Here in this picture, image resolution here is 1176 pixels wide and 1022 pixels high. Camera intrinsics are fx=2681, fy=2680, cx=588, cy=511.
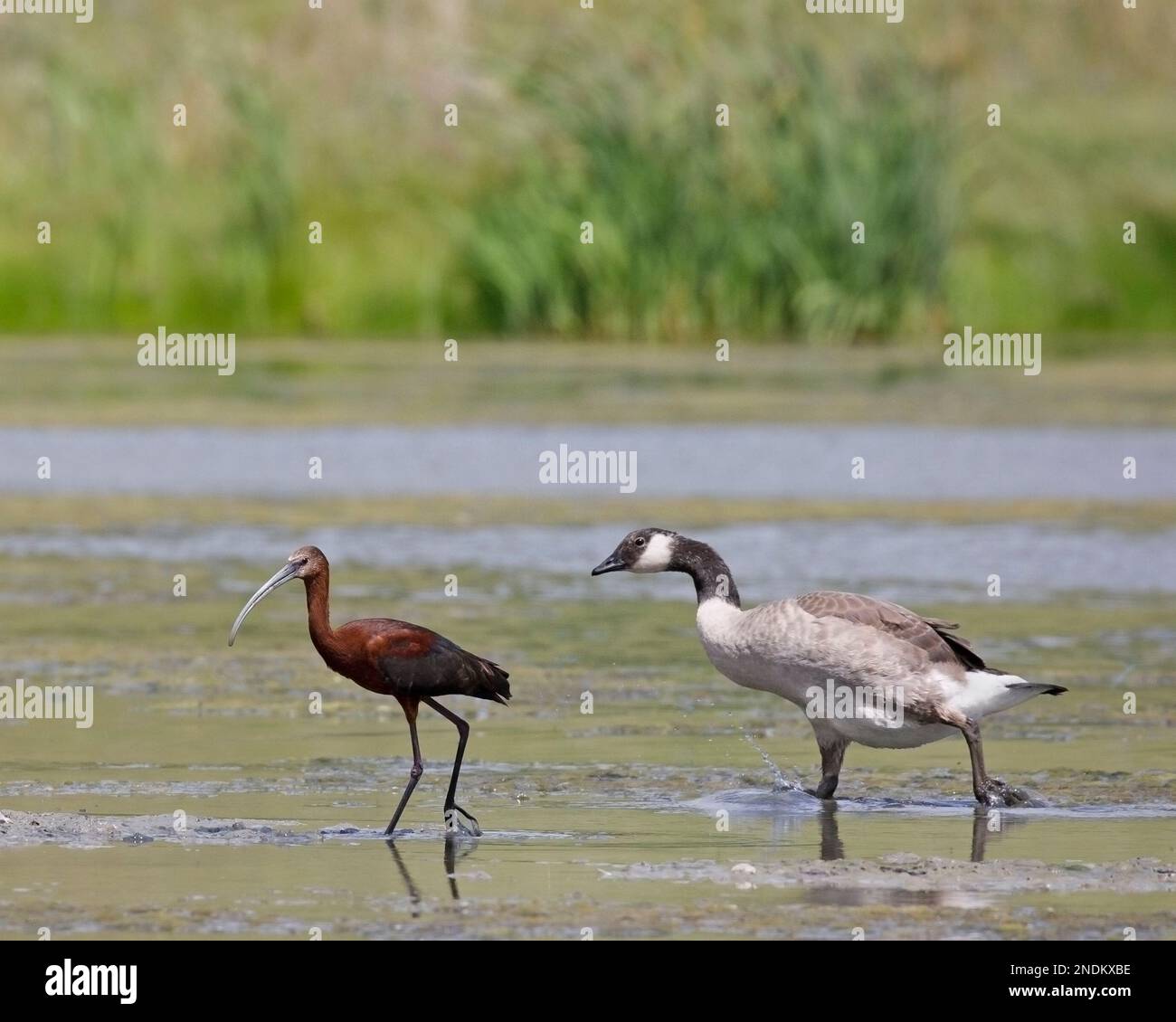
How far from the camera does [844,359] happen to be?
28359 mm

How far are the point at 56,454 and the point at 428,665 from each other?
12482mm

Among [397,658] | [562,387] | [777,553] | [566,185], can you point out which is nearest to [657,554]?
[397,658]

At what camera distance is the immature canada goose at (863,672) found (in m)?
9.95

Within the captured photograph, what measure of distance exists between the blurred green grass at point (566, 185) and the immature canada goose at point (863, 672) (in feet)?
61.9

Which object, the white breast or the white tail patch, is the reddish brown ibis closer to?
the white breast

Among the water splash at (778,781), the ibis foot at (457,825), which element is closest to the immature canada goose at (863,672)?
the water splash at (778,781)

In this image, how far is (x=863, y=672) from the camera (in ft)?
32.7

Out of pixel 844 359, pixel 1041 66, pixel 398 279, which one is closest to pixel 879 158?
pixel 844 359

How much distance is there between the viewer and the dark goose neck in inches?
413

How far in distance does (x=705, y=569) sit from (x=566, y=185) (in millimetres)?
20034

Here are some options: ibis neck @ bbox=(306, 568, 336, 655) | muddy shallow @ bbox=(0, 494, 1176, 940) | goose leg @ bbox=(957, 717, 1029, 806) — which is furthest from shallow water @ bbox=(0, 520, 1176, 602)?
ibis neck @ bbox=(306, 568, 336, 655)

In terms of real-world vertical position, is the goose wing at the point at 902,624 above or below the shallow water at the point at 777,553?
below

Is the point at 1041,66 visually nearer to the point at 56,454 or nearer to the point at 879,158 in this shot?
the point at 879,158

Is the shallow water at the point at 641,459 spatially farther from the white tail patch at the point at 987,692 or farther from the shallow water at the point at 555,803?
the white tail patch at the point at 987,692
